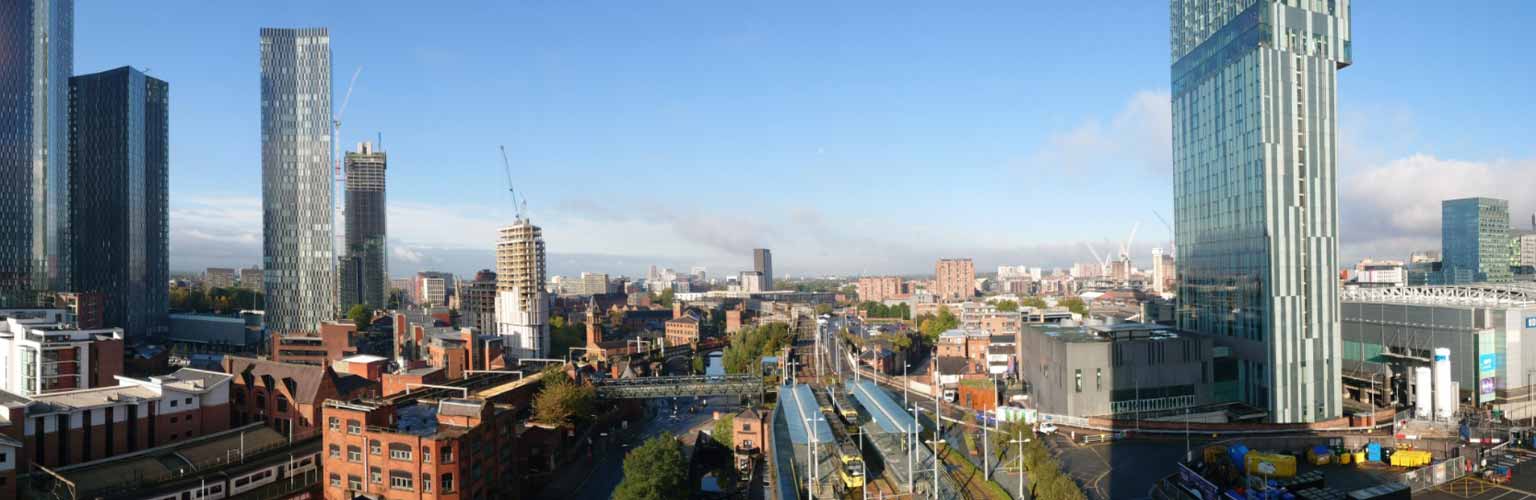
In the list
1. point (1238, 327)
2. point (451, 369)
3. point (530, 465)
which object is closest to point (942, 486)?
point (530, 465)

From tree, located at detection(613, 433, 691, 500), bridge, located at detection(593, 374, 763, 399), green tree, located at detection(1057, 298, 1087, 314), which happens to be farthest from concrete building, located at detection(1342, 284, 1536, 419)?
green tree, located at detection(1057, 298, 1087, 314)

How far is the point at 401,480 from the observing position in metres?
28.5

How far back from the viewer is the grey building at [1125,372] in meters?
43.2

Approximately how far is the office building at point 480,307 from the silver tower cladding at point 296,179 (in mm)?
16523

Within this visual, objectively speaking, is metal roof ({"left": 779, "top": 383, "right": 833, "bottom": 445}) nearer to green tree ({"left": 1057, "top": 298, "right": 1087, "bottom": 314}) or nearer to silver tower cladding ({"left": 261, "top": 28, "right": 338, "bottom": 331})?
silver tower cladding ({"left": 261, "top": 28, "right": 338, "bottom": 331})

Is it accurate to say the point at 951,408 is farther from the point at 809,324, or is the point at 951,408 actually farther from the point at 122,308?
the point at 122,308

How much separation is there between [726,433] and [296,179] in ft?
229

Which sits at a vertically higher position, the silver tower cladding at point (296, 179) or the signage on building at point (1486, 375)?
the silver tower cladding at point (296, 179)

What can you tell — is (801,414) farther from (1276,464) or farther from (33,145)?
(33,145)

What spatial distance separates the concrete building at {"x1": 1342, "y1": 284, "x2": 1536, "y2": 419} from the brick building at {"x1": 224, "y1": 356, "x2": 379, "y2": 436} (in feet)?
174

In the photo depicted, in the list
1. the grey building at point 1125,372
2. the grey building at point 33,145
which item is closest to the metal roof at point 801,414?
the grey building at point 1125,372

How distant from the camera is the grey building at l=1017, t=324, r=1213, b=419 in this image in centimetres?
4325

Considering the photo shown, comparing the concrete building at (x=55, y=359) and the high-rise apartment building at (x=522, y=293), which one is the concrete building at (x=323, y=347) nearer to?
the high-rise apartment building at (x=522, y=293)

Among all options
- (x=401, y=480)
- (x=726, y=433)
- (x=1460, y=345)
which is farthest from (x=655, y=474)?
(x=1460, y=345)
